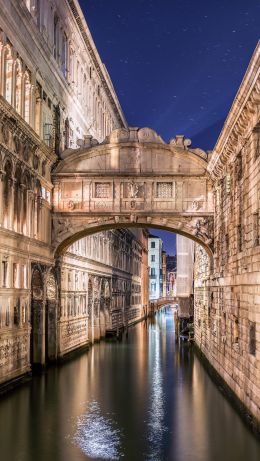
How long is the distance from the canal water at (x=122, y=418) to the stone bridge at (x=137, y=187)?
6726mm

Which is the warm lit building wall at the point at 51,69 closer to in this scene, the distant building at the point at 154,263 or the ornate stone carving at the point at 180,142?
the ornate stone carving at the point at 180,142

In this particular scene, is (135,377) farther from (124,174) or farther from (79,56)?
(79,56)

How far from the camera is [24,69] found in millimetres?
25531

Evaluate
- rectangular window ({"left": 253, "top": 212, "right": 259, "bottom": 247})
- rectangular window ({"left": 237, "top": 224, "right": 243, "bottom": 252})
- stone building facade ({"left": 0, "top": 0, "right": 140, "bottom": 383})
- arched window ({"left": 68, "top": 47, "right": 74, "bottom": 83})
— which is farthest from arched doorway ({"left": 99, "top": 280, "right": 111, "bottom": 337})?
rectangular window ({"left": 253, "top": 212, "right": 259, "bottom": 247})

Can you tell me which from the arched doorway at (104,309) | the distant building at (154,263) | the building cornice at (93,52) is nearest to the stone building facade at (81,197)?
the building cornice at (93,52)

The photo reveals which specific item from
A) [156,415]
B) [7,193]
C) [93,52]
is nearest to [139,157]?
[7,193]

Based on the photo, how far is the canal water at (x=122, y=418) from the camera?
1488cm

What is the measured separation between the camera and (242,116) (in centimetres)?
1919

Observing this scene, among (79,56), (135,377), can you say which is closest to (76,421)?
(135,377)

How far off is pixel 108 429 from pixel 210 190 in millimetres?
14826

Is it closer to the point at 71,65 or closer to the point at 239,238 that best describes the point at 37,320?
the point at 239,238

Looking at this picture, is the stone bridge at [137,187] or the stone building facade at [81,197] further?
the stone bridge at [137,187]

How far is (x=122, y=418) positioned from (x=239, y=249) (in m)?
6.81

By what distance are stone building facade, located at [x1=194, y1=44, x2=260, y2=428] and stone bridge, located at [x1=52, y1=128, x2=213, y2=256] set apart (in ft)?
3.37
